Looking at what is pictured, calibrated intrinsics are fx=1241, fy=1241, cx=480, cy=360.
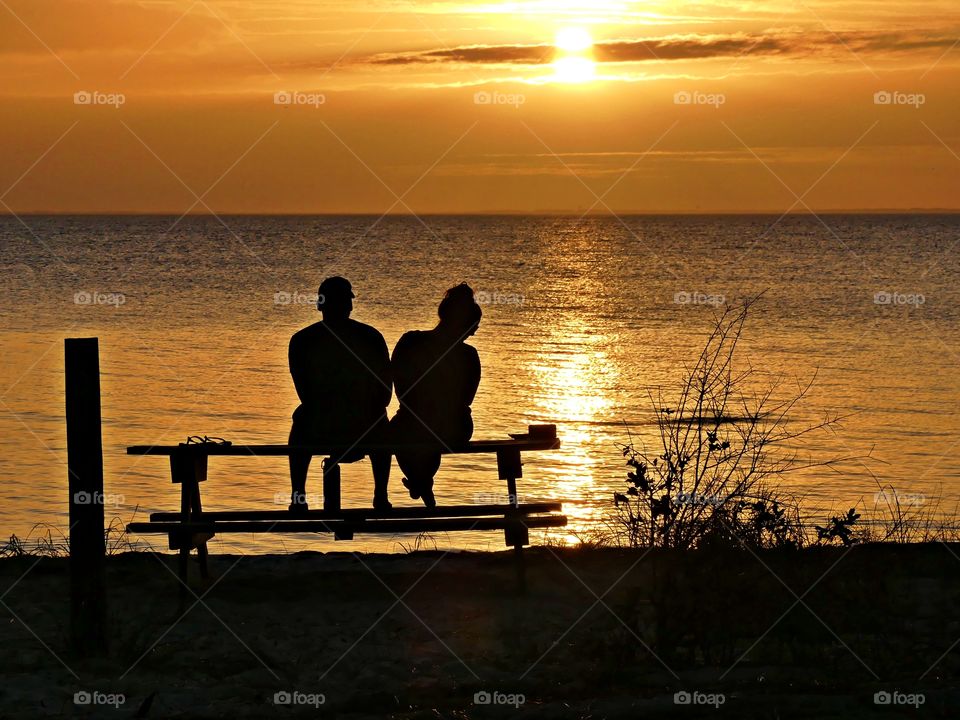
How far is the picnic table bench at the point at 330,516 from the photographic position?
22.2 feet

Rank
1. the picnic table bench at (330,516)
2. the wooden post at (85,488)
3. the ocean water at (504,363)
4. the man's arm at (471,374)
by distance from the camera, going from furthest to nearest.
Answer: the ocean water at (504,363) → the man's arm at (471,374) → the picnic table bench at (330,516) → the wooden post at (85,488)

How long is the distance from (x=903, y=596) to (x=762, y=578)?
0.78m

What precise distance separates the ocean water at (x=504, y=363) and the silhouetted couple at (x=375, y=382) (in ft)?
9.91

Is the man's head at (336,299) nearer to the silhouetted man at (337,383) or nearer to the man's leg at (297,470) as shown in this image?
the silhouetted man at (337,383)

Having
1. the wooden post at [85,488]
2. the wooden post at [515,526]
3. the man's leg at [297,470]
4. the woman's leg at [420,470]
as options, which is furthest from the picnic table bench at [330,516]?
the wooden post at [85,488]

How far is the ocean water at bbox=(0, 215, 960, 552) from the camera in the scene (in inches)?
515

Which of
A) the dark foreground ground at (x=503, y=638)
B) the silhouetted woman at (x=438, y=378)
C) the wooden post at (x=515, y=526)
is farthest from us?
the silhouetted woman at (x=438, y=378)

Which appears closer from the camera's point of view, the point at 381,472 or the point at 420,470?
the point at 381,472

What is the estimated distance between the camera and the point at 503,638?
6305mm

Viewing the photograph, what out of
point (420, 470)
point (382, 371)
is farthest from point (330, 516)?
point (382, 371)

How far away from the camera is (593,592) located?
706cm

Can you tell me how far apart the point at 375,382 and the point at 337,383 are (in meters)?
0.23

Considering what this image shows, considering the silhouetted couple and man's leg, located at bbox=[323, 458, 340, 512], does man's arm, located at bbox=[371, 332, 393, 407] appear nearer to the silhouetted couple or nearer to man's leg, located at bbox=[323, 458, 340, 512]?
the silhouetted couple

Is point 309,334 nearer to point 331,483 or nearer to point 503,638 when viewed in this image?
point 331,483
